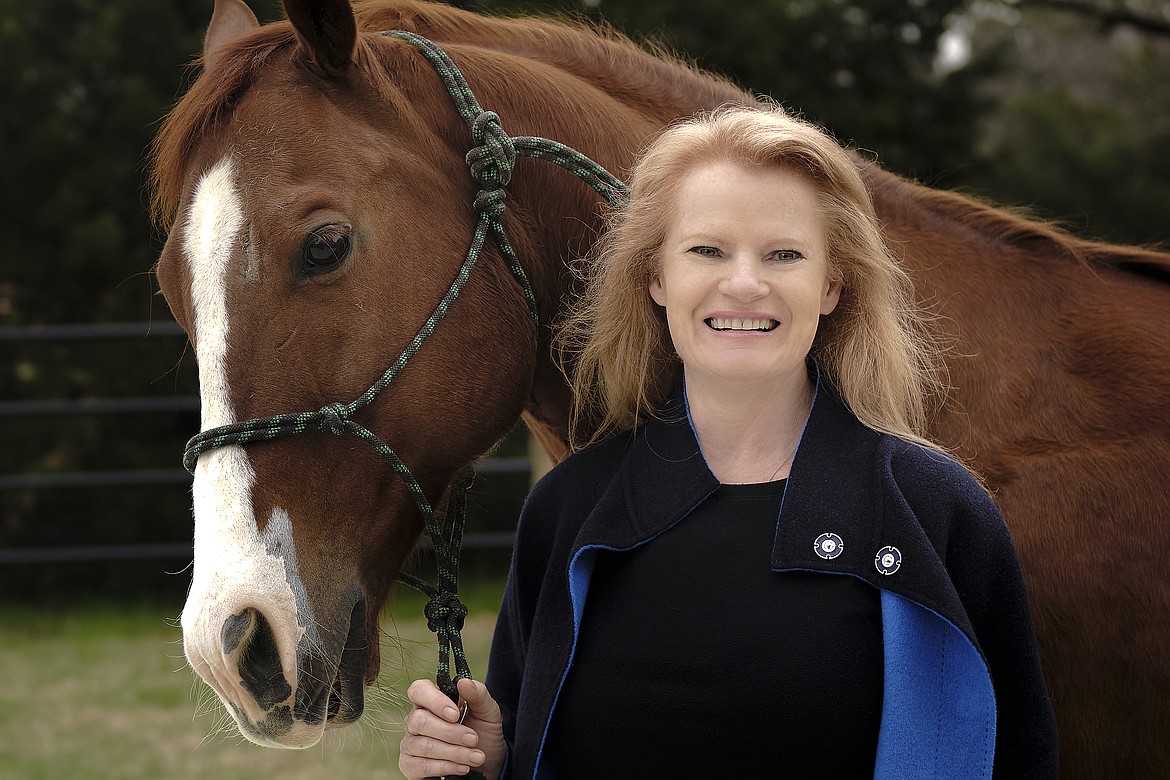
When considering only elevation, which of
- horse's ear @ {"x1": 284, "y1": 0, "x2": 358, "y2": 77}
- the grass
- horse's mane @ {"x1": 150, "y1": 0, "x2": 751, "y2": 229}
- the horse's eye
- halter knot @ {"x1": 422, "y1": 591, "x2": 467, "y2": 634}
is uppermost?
horse's mane @ {"x1": 150, "y1": 0, "x2": 751, "y2": 229}

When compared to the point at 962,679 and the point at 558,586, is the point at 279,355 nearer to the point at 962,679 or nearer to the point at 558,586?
the point at 558,586

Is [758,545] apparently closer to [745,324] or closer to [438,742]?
[745,324]

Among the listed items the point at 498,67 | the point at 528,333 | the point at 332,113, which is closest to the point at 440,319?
the point at 528,333

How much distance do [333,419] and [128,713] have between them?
344 centimetres

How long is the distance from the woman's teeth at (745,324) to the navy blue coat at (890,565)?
0.15 m

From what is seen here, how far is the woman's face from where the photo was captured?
4.76 ft

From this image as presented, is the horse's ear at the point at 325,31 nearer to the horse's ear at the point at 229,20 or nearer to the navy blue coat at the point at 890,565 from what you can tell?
the horse's ear at the point at 229,20

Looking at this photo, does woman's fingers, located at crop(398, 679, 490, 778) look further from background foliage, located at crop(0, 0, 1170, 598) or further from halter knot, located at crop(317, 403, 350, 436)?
background foliage, located at crop(0, 0, 1170, 598)

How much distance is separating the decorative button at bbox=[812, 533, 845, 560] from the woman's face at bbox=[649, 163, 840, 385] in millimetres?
237

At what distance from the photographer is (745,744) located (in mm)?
1368

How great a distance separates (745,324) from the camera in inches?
57.6

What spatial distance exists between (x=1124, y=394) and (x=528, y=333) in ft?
3.27

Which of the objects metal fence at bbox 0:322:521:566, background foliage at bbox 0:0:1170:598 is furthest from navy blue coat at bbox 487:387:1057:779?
background foliage at bbox 0:0:1170:598

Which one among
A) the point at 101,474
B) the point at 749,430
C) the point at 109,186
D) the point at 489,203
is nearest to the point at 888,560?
the point at 749,430
